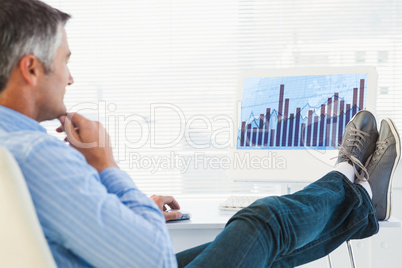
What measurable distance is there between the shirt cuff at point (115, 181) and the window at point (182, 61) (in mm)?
1786

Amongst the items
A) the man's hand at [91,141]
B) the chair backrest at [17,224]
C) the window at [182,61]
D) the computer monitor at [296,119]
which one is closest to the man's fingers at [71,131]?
the man's hand at [91,141]

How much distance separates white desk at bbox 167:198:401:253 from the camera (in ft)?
4.98

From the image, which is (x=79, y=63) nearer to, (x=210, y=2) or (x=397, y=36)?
(x=210, y=2)

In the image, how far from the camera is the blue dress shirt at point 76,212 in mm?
759

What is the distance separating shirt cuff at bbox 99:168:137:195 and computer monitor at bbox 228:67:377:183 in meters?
1.02

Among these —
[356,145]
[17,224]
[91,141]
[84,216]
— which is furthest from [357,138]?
[17,224]

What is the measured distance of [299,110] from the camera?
1.87 meters

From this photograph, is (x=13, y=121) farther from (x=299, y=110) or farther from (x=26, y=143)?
(x=299, y=110)

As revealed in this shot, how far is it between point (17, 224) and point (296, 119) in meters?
1.35

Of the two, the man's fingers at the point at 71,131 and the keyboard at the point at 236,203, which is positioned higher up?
the man's fingers at the point at 71,131

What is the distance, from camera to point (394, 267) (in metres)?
2.43

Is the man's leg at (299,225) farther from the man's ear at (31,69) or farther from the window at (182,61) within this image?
the window at (182,61)

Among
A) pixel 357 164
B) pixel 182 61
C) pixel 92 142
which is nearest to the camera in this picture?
pixel 92 142

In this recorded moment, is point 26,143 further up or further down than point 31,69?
further down
